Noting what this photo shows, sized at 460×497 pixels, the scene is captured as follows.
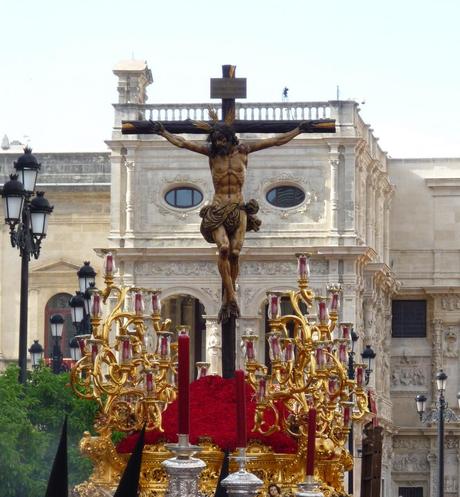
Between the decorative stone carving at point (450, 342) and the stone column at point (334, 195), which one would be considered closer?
the stone column at point (334, 195)

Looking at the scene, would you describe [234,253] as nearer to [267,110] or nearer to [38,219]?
[38,219]

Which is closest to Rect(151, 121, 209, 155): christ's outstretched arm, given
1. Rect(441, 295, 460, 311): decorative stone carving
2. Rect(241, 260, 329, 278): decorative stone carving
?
Rect(241, 260, 329, 278): decorative stone carving

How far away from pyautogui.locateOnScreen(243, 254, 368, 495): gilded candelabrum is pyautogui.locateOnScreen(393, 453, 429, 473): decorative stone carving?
60408 mm

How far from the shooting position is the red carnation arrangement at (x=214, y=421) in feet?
48.6

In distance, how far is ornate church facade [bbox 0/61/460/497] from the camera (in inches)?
2621

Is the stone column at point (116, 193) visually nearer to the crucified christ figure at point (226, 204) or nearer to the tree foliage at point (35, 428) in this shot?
the tree foliage at point (35, 428)

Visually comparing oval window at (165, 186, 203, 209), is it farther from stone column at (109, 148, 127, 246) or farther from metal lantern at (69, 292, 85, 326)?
metal lantern at (69, 292, 85, 326)

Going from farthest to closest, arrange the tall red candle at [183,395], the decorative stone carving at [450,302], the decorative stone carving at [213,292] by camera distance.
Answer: the decorative stone carving at [450,302], the decorative stone carving at [213,292], the tall red candle at [183,395]

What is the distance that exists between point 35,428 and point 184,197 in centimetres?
4001

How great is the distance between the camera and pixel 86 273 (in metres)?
35.6

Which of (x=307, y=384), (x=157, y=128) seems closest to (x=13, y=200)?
(x=157, y=128)

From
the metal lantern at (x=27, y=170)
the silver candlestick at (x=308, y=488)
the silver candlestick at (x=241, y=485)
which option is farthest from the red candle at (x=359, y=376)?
the metal lantern at (x=27, y=170)

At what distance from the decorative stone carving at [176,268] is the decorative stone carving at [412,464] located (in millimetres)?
13379

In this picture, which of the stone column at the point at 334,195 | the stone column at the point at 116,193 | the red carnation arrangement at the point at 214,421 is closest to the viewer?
the red carnation arrangement at the point at 214,421
